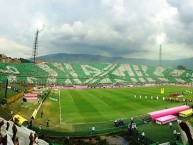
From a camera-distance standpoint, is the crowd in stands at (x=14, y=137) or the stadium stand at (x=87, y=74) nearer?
the crowd in stands at (x=14, y=137)

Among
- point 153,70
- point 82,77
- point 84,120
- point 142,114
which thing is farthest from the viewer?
point 153,70

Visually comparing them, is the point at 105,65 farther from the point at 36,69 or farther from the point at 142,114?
the point at 142,114

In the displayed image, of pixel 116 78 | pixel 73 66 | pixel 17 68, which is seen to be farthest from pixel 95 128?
pixel 73 66

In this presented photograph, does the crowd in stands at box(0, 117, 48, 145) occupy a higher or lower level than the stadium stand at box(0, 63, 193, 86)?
lower

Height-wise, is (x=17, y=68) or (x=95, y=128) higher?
(x=17, y=68)

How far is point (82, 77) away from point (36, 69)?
23.1 m

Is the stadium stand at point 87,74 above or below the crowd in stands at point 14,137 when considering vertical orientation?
above

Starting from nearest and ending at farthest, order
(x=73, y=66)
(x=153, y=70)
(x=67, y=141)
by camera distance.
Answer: (x=67, y=141)
(x=73, y=66)
(x=153, y=70)

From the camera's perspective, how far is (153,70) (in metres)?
171

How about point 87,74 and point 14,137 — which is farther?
point 87,74

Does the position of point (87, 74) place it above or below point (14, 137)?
above

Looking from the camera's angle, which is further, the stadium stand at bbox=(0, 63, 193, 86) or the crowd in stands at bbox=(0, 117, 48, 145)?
the stadium stand at bbox=(0, 63, 193, 86)

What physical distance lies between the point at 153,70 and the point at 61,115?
5175 inches

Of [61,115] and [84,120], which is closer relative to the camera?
[84,120]
